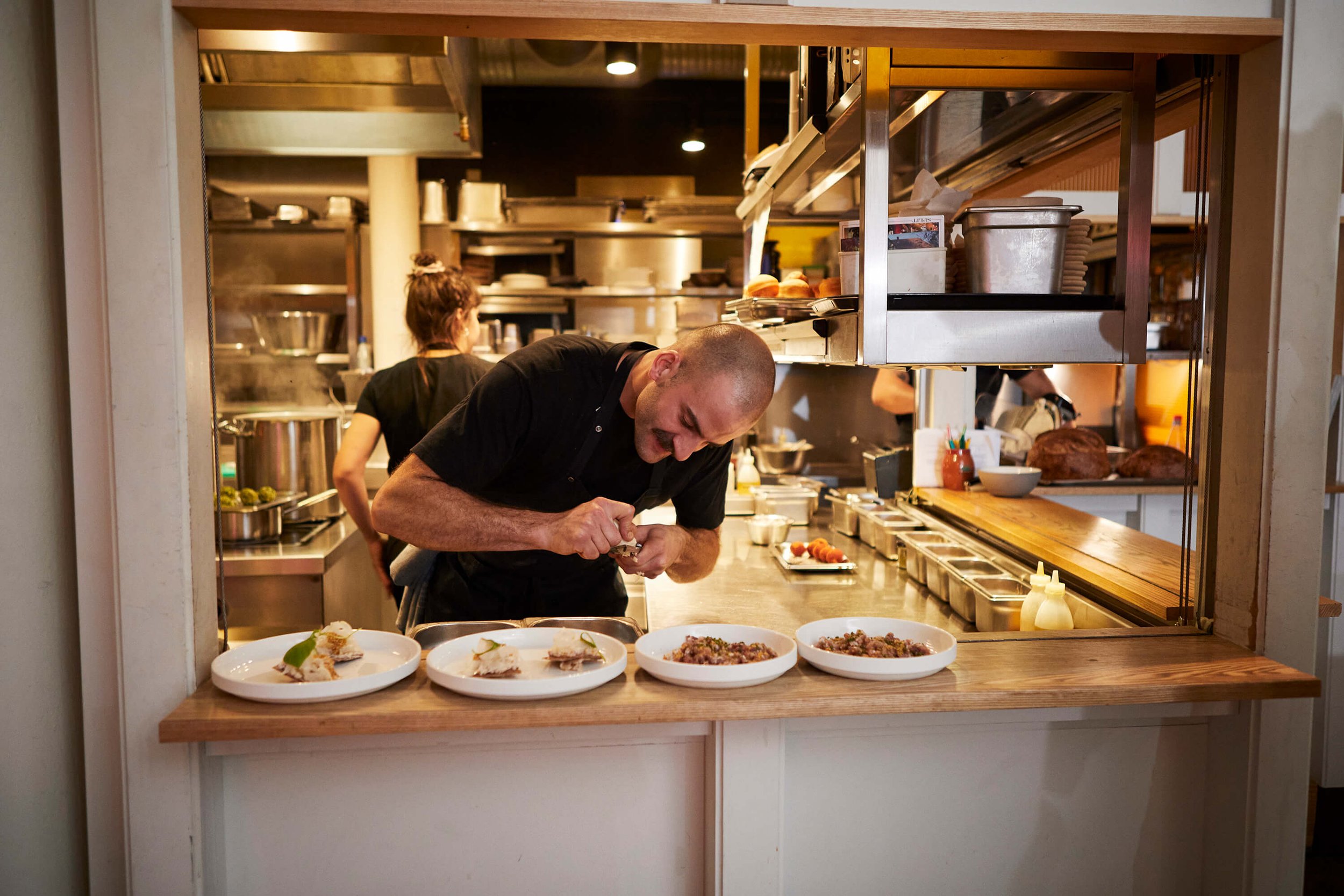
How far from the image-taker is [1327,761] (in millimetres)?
3703

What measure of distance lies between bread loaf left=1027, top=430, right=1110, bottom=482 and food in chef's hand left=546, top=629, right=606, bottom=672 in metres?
3.21

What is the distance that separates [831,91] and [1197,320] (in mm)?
1029

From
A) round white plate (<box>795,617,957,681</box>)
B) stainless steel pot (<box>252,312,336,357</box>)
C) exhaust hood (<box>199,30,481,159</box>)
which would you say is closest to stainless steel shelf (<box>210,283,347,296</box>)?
stainless steel pot (<box>252,312,336,357</box>)

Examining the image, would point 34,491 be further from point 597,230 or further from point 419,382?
point 597,230

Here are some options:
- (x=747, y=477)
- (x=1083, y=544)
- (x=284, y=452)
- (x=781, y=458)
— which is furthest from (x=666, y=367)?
(x=781, y=458)

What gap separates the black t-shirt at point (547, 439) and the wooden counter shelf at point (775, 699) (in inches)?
24.5

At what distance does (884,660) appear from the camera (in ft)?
5.42

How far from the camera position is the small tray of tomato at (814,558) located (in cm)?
298

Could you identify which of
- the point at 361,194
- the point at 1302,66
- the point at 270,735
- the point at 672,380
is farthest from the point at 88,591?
the point at 361,194

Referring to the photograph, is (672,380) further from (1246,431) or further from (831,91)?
(1246,431)

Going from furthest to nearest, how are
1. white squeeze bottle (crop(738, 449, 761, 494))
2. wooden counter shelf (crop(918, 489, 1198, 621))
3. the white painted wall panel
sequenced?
white squeeze bottle (crop(738, 449, 761, 494)) < wooden counter shelf (crop(918, 489, 1198, 621)) < the white painted wall panel

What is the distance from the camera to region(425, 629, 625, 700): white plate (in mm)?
1581

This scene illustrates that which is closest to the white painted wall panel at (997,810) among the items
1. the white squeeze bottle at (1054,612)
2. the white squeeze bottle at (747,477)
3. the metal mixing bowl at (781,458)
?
the white squeeze bottle at (1054,612)

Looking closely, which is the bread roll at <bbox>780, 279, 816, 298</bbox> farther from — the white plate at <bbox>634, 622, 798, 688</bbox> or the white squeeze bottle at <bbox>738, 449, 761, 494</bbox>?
the white squeeze bottle at <bbox>738, 449, 761, 494</bbox>
